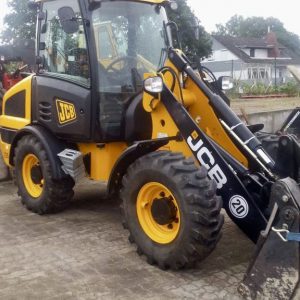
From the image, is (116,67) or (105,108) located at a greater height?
(116,67)

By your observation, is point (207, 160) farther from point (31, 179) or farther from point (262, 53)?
point (262, 53)

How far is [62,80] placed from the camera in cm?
534

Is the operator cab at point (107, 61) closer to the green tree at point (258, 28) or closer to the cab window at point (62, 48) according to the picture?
the cab window at point (62, 48)

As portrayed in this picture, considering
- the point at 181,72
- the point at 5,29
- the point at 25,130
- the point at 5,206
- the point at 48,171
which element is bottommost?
the point at 5,206

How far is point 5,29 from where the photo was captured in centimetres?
3009

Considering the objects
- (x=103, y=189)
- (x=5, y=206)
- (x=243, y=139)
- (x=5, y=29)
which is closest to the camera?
(x=243, y=139)

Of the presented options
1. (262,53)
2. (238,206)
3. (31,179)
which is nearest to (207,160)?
(238,206)

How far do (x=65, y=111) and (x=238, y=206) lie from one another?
2339 mm

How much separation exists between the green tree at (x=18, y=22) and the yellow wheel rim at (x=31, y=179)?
68.3ft

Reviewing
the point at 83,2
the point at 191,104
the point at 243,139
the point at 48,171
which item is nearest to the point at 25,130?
the point at 48,171

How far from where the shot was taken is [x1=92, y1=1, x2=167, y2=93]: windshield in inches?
195

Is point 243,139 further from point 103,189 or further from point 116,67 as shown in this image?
point 103,189

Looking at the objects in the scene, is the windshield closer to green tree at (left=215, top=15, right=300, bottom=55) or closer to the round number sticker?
the round number sticker

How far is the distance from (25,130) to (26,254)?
1.77 metres
